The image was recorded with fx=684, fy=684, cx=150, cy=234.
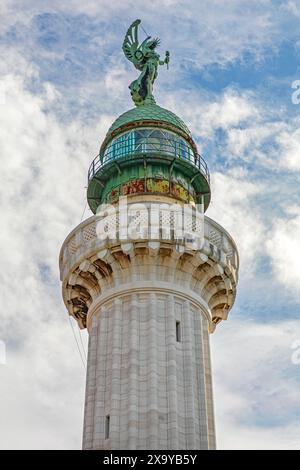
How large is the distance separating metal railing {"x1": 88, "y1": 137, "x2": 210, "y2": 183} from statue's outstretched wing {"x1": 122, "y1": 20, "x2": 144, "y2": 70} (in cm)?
728

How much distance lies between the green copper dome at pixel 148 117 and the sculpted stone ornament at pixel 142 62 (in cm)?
166

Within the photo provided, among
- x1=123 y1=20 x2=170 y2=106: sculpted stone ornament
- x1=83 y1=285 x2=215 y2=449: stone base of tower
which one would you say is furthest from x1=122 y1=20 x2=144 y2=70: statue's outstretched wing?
x1=83 y1=285 x2=215 y2=449: stone base of tower

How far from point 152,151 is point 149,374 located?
36.0ft

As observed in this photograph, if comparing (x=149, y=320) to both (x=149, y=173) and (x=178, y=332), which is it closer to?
(x=178, y=332)

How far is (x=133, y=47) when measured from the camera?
39.0 meters

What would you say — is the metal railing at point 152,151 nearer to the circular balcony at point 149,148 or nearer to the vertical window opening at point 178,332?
the circular balcony at point 149,148

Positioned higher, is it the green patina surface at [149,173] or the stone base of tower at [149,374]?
the green patina surface at [149,173]

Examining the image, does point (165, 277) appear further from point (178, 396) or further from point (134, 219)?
point (178, 396)

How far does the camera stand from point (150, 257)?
2780 cm

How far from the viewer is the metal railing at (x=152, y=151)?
31.7 metres

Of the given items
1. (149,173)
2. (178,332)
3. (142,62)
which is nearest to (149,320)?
(178,332)

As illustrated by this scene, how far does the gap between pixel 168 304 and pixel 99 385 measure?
419 centimetres

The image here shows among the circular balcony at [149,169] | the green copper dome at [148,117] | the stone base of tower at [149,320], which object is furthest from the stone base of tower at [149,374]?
the green copper dome at [148,117]
